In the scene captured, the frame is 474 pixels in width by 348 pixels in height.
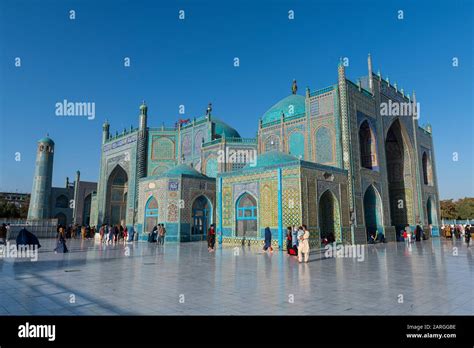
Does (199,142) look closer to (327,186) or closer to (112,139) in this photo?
(112,139)

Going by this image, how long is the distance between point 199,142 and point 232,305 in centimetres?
2593

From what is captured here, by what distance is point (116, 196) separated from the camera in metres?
35.4

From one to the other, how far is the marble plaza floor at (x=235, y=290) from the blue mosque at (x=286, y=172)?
8.97m

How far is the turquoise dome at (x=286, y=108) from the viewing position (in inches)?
1033

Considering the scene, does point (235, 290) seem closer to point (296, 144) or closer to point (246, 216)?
point (246, 216)

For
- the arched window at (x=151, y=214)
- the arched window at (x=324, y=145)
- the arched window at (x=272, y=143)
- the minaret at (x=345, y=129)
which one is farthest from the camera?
the arched window at (x=272, y=143)

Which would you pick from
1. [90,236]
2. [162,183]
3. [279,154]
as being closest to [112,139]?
[90,236]

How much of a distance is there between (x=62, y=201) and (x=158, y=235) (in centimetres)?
3615

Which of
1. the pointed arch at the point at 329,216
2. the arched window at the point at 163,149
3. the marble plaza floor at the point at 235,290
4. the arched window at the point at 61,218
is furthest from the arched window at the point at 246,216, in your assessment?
the arched window at the point at 61,218

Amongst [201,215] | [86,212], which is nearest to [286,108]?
[201,215]

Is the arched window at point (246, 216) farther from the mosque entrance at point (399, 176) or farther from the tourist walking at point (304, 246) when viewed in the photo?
the mosque entrance at point (399, 176)

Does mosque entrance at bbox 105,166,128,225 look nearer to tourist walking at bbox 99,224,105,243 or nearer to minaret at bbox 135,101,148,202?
minaret at bbox 135,101,148,202

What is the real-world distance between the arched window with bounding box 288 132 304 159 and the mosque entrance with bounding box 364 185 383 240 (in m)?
5.40

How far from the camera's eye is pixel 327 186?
1902 cm
